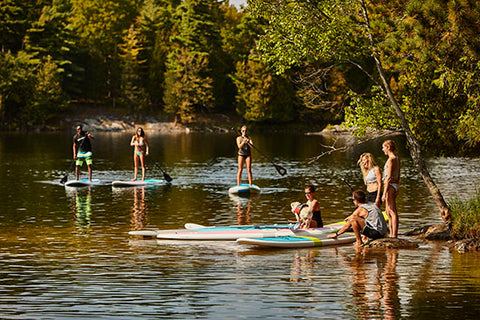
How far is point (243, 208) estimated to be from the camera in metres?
25.0

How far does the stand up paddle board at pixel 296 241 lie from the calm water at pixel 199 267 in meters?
0.22

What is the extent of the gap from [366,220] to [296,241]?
154 cm

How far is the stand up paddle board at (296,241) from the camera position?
17516mm

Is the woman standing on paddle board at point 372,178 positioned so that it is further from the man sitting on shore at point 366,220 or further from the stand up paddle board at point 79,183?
the stand up paddle board at point 79,183

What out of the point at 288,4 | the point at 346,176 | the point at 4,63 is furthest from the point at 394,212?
the point at 4,63

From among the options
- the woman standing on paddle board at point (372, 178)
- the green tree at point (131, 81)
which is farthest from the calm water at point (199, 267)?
the green tree at point (131, 81)

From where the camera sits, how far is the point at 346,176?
121 ft

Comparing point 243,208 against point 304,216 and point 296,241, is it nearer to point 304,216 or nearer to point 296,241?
point 304,216

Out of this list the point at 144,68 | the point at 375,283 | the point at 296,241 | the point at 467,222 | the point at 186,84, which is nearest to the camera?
the point at 375,283

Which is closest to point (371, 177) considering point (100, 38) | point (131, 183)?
point (131, 183)

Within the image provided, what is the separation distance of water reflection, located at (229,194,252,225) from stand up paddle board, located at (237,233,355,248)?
3972 millimetres

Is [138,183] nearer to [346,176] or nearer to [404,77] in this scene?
[346,176]

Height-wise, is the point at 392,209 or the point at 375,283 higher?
the point at 392,209

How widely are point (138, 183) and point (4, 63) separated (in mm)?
63528
